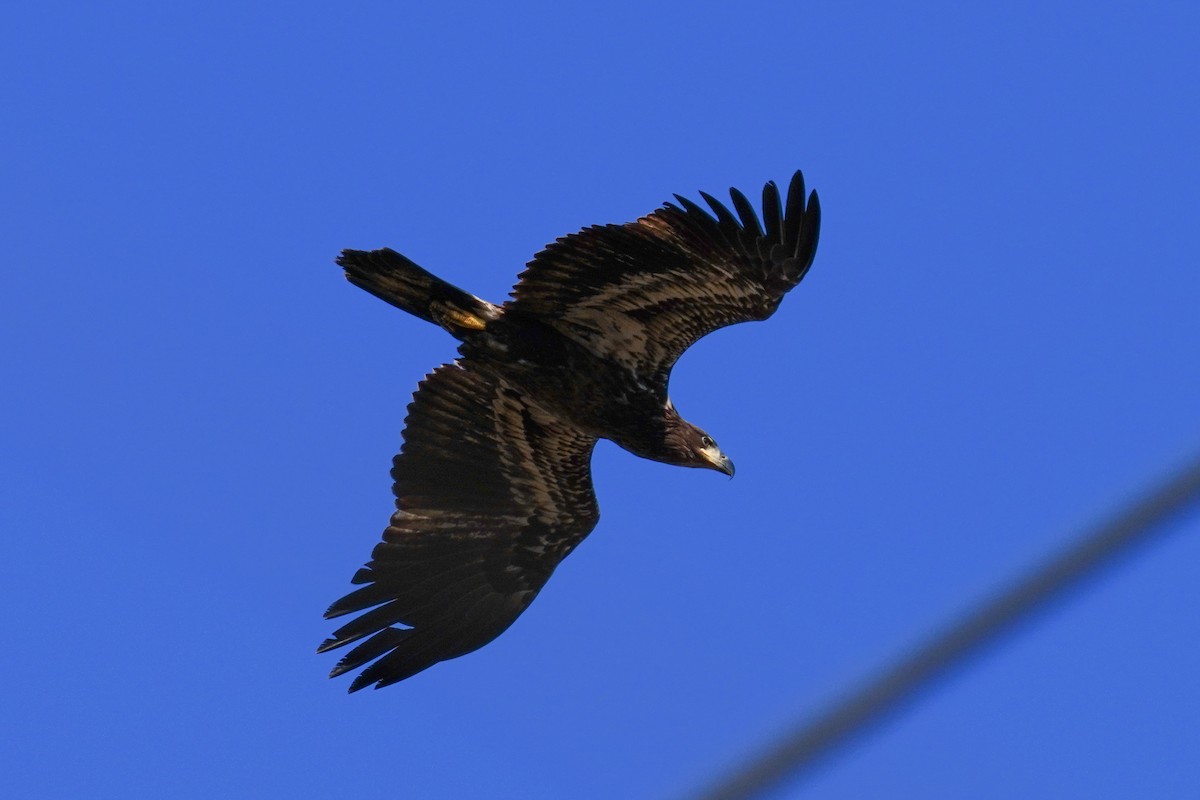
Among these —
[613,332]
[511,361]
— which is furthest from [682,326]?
[511,361]

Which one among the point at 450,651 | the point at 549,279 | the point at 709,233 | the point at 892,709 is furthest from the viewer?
the point at 450,651

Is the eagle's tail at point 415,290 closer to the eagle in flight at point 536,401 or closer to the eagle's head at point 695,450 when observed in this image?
the eagle in flight at point 536,401

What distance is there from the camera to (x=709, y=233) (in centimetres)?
933

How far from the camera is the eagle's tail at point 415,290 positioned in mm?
10086

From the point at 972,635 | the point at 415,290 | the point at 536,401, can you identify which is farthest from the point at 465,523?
the point at 972,635

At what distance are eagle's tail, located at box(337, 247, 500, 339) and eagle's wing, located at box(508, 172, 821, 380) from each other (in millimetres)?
344

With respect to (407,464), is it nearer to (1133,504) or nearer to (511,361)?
(511,361)

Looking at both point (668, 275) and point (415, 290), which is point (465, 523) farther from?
point (668, 275)

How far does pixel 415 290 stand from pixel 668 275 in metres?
1.85

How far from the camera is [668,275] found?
382 inches

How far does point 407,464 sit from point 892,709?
9.99m

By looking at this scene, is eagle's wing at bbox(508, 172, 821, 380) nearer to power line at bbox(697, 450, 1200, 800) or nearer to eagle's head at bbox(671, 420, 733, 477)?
eagle's head at bbox(671, 420, 733, 477)

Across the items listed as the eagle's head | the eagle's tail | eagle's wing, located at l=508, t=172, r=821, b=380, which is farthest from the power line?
the eagle's head

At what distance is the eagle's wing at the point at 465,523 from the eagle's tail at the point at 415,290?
2.61 ft
